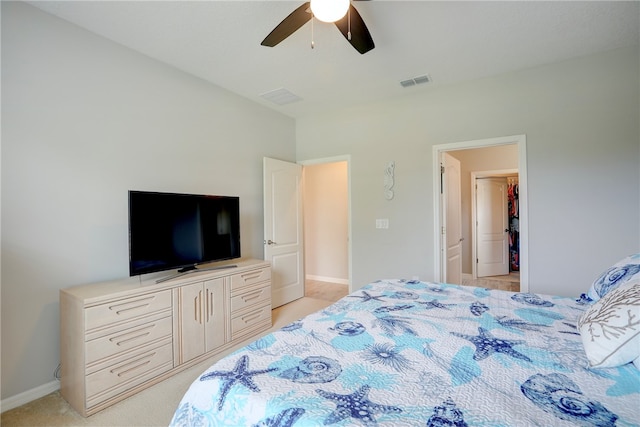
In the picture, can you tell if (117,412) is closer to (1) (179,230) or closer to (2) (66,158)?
(1) (179,230)

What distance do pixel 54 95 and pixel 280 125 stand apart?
2.54 m

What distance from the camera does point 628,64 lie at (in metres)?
2.61

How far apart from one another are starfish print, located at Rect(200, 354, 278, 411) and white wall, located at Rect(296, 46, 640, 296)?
2881 millimetres

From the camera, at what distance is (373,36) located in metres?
2.42

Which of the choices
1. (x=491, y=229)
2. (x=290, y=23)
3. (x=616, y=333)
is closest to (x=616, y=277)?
(x=616, y=333)

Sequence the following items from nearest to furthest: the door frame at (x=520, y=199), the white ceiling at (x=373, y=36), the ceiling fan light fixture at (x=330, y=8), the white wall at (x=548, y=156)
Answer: the ceiling fan light fixture at (x=330, y=8) → the white ceiling at (x=373, y=36) → the white wall at (x=548, y=156) → the door frame at (x=520, y=199)

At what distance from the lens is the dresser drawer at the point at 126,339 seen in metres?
1.86

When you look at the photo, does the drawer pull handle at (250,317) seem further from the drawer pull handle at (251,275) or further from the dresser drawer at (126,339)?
the dresser drawer at (126,339)

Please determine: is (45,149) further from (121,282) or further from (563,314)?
(563,314)

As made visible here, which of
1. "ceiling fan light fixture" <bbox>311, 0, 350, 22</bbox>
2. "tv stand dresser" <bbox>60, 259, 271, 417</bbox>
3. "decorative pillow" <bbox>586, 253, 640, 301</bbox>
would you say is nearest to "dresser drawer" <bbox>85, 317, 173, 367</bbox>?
"tv stand dresser" <bbox>60, 259, 271, 417</bbox>

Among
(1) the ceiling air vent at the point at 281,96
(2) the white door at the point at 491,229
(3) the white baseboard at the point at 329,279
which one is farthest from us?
(2) the white door at the point at 491,229

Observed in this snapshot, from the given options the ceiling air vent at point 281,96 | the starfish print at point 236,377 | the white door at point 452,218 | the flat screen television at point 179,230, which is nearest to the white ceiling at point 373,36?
the ceiling air vent at point 281,96

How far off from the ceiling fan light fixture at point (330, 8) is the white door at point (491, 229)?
15.9 feet

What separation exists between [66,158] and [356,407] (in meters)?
2.56
